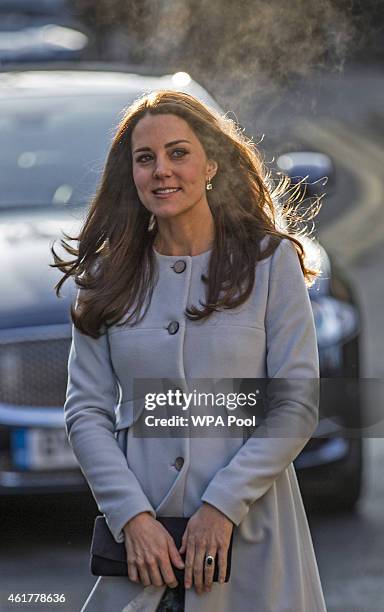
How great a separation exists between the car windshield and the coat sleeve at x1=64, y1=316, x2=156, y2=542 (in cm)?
225

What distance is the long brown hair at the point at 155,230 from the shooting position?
9.16 feet

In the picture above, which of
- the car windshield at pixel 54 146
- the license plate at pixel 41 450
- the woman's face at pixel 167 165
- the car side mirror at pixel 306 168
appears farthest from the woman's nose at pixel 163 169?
the car side mirror at pixel 306 168

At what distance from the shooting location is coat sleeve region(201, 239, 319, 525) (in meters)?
2.67

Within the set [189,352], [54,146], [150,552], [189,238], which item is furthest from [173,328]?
[54,146]

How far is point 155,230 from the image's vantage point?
9.59ft

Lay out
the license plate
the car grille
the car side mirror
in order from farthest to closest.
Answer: the car side mirror, the car grille, the license plate

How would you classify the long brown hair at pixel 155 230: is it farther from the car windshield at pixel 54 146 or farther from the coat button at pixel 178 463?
the car windshield at pixel 54 146

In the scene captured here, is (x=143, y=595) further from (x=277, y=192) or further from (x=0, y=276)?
(x=0, y=276)

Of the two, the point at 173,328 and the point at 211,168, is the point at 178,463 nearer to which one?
the point at 173,328

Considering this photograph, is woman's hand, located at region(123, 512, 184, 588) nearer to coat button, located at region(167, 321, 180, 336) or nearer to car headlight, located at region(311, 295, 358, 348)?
coat button, located at region(167, 321, 180, 336)

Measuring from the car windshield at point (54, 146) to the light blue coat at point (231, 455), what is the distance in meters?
2.31

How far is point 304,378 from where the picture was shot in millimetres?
2713

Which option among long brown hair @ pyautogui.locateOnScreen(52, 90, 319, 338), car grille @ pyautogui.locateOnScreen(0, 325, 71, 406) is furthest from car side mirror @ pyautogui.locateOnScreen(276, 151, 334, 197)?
long brown hair @ pyautogui.locateOnScreen(52, 90, 319, 338)

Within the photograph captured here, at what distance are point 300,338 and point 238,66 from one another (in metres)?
3.83
